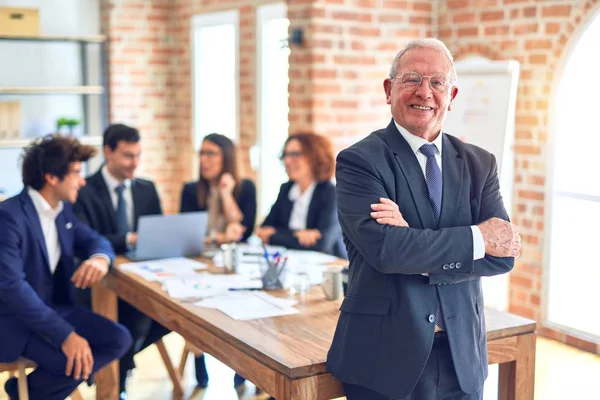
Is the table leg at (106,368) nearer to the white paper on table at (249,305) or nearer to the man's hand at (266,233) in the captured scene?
the man's hand at (266,233)

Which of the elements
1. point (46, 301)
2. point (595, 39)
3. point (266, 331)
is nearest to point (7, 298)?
point (46, 301)

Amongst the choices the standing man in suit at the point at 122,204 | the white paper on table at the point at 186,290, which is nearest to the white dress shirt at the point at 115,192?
the standing man in suit at the point at 122,204

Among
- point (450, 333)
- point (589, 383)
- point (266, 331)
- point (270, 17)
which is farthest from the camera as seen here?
point (270, 17)

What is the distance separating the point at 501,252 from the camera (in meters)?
2.24

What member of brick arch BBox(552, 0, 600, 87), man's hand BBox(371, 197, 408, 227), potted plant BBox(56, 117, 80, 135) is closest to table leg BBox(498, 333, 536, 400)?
man's hand BBox(371, 197, 408, 227)

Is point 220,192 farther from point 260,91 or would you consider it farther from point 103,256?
point 260,91

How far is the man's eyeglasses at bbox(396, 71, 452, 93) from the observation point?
220 centimetres

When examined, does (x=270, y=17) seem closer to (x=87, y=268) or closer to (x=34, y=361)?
(x=87, y=268)

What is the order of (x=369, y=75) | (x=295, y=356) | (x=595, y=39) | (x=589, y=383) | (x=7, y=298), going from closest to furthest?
(x=295, y=356) → (x=7, y=298) → (x=589, y=383) → (x=595, y=39) → (x=369, y=75)

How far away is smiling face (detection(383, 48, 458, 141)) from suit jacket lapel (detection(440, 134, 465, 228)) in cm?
10

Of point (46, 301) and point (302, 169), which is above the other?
point (302, 169)

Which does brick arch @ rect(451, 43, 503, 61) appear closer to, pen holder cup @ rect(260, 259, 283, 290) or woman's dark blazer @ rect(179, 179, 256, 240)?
woman's dark blazer @ rect(179, 179, 256, 240)

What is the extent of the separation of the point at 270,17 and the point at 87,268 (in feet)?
10.5

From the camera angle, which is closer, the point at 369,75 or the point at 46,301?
the point at 46,301
